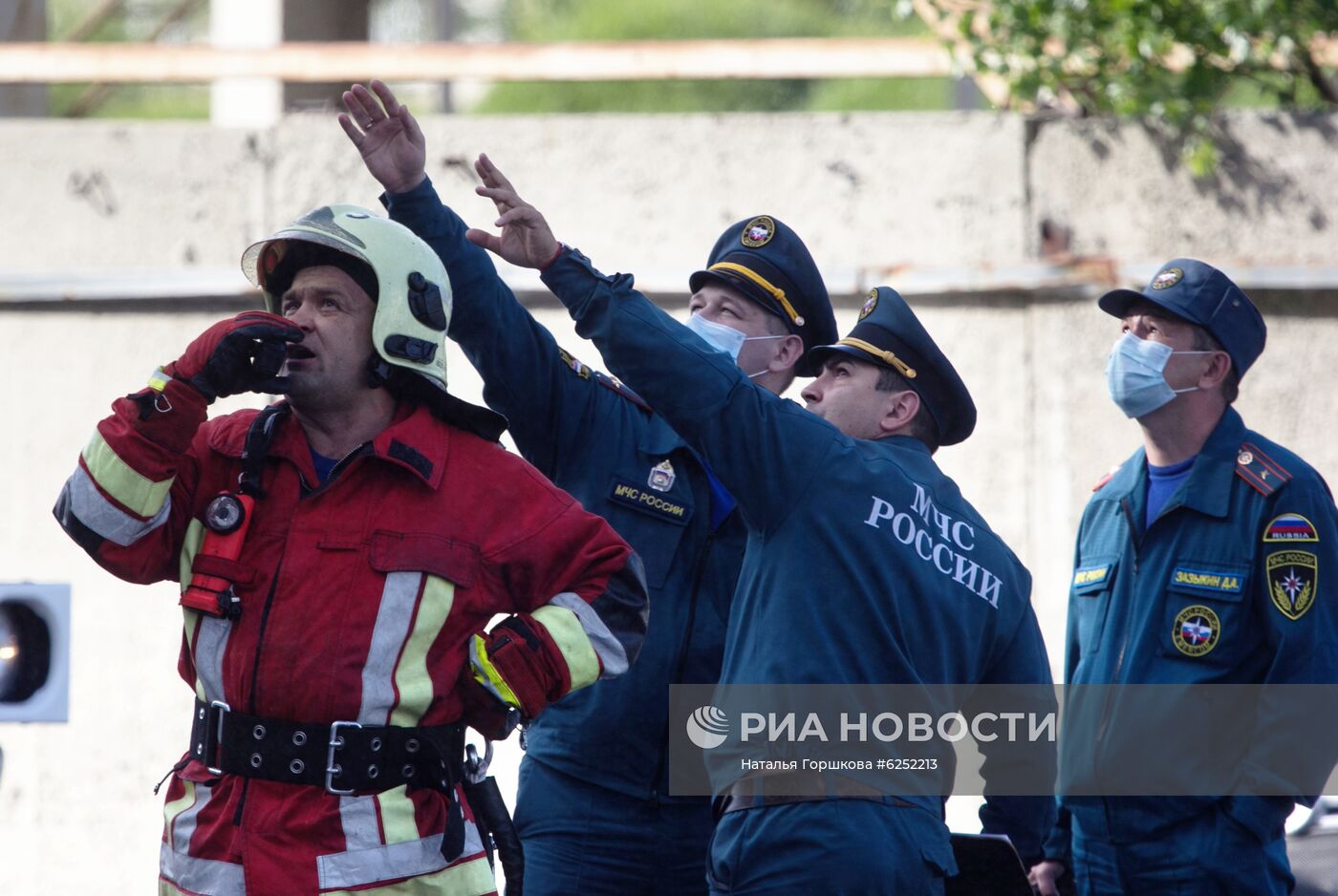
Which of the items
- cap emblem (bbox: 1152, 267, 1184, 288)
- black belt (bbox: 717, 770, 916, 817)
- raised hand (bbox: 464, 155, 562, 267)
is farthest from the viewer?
cap emblem (bbox: 1152, 267, 1184, 288)

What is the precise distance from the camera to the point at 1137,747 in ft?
13.1

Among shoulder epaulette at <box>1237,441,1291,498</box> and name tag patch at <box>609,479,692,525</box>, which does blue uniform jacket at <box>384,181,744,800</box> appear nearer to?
name tag patch at <box>609,479,692,525</box>

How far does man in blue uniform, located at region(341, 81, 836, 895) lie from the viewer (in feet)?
11.7

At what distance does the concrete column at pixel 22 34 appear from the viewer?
8.51 meters

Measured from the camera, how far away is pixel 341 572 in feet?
9.20

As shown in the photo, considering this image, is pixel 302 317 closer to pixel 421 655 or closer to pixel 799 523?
pixel 421 655

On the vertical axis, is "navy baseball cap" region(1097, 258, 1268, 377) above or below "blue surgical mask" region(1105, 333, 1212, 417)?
above

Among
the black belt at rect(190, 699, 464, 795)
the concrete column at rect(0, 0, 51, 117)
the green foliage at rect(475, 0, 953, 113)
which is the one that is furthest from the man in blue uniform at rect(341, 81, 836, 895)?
the green foliage at rect(475, 0, 953, 113)

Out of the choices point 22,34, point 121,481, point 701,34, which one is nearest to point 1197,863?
point 121,481

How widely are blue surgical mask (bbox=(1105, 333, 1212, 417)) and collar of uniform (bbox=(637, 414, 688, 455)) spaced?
1325 millimetres

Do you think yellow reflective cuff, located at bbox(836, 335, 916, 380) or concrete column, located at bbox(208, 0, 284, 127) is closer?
yellow reflective cuff, located at bbox(836, 335, 916, 380)

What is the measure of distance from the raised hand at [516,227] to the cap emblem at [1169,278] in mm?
1981

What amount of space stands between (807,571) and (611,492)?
695 millimetres

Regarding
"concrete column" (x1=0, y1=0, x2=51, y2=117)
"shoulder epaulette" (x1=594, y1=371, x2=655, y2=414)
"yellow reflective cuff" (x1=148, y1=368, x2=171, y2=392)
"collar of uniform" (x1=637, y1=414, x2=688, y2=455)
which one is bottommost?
"yellow reflective cuff" (x1=148, y1=368, x2=171, y2=392)
